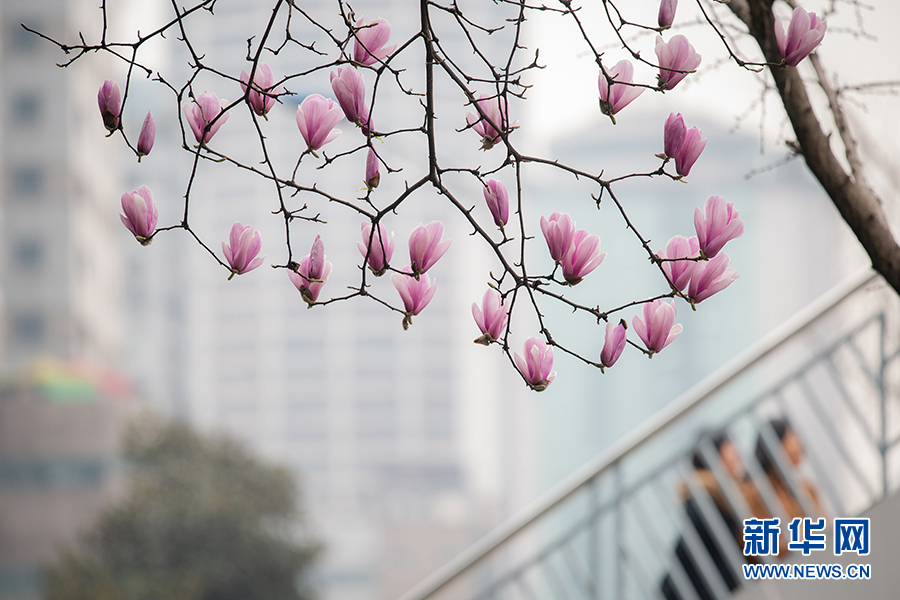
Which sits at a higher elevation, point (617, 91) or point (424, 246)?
point (617, 91)

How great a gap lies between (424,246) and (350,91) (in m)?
0.13

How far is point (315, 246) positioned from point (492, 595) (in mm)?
1615

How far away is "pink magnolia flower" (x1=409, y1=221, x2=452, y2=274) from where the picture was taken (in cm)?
59

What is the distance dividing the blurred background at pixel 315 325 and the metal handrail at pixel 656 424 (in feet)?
42.1

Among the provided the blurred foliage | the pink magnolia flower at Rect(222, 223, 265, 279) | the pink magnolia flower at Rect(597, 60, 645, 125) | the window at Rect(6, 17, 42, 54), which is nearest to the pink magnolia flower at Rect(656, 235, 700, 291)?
the pink magnolia flower at Rect(597, 60, 645, 125)

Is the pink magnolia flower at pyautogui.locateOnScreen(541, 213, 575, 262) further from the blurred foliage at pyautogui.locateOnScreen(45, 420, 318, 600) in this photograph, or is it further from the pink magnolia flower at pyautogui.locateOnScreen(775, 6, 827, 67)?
the blurred foliage at pyautogui.locateOnScreen(45, 420, 318, 600)

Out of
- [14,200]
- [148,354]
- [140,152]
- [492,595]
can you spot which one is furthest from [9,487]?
[140,152]

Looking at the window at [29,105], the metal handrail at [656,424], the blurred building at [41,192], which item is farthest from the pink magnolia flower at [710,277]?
the window at [29,105]

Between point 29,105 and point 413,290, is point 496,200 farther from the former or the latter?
point 29,105

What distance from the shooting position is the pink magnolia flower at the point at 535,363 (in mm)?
603

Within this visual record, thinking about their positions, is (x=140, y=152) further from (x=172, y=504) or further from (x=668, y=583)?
(x=172, y=504)

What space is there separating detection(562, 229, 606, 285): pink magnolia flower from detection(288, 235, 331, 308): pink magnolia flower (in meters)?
0.18

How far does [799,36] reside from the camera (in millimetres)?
602

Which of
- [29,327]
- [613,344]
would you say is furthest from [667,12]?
[29,327]
